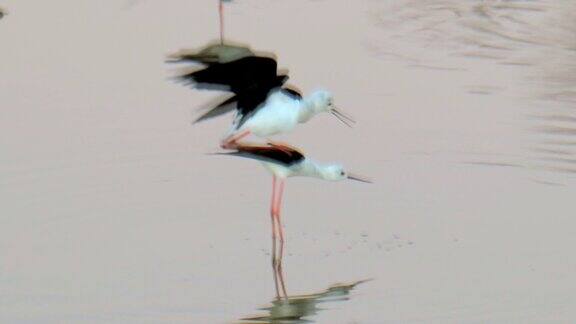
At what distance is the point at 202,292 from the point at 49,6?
16.4ft

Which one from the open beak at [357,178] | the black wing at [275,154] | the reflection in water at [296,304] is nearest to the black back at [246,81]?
the black wing at [275,154]

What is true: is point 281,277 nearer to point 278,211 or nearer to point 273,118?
point 278,211

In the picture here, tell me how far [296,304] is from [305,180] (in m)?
1.64

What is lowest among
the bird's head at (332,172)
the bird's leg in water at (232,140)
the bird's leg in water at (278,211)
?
the bird's leg in water at (278,211)

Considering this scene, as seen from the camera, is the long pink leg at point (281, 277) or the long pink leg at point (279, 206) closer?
the long pink leg at point (281, 277)

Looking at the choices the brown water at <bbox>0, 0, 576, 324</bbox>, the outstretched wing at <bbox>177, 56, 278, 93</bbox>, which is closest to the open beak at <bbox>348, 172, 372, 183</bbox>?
the brown water at <bbox>0, 0, 576, 324</bbox>

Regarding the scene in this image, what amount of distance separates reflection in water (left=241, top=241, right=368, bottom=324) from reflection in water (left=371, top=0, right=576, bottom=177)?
207 centimetres

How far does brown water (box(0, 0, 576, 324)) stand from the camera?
623cm

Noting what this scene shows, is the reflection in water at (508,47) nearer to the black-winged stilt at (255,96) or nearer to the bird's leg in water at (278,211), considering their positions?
the black-winged stilt at (255,96)

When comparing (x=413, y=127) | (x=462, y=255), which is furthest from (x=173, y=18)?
(x=462, y=255)

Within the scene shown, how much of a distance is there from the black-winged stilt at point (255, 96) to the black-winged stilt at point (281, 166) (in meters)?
0.13

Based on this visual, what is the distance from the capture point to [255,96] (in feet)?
23.2

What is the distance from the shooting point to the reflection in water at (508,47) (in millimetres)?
8758

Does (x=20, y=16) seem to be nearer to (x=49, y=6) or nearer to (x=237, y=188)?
(x=49, y=6)
